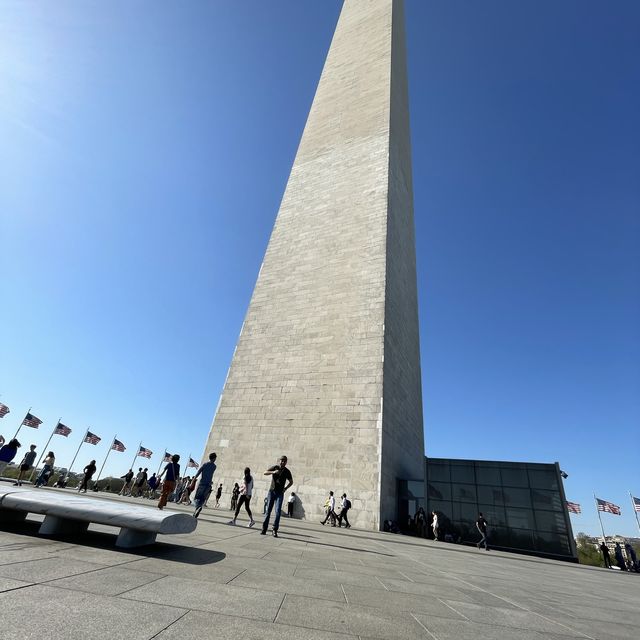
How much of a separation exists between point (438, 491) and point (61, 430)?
27.5 metres

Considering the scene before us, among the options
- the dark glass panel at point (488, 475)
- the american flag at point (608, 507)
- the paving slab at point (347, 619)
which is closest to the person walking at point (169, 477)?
the paving slab at point (347, 619)

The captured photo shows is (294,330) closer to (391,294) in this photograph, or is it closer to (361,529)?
(391,294)

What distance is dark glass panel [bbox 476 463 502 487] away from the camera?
58.3 ft

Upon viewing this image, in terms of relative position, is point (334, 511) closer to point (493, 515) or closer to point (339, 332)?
point (339, 332)

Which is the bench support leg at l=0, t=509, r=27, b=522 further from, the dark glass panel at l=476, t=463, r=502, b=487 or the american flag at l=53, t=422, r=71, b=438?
the american flag at l=53, t=422, r=71, b=438

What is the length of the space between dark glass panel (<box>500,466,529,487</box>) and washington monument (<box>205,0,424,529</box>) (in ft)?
15.1

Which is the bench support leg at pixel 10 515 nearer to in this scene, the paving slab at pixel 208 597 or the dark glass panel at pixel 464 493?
the paving slab at pixel 208 597

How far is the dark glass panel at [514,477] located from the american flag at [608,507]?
11991 mm

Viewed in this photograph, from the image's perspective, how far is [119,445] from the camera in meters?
29.5

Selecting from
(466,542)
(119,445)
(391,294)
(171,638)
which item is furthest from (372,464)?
(119,445)

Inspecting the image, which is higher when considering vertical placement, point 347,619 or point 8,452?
point 8,452

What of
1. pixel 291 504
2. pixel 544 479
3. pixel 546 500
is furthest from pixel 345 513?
pixel 544 479

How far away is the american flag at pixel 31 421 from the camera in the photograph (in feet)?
81.6

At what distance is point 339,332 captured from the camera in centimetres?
1797
